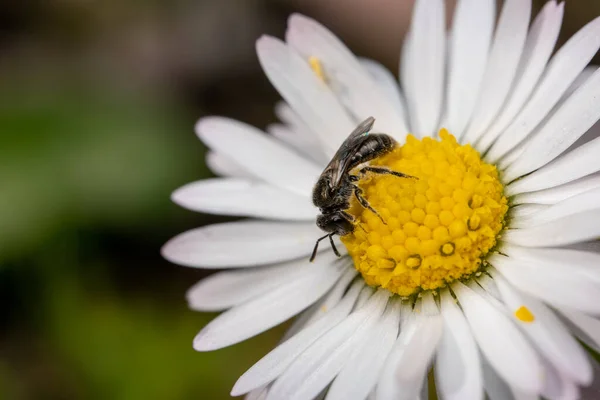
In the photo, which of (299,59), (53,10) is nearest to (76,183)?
(53,10)

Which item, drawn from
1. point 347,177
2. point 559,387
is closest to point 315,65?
point 347,177

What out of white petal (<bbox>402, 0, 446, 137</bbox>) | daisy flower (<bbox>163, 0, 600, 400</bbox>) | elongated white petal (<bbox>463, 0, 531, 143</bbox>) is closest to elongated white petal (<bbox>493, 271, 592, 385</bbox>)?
daisy flower (<bbox>163, 0, 600, 400</bbox>)

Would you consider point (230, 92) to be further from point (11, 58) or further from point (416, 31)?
point (416, 31)

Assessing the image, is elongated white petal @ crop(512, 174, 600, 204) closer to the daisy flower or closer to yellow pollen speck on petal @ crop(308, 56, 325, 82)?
the daisy flower

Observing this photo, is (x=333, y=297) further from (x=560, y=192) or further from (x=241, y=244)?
(x=560, y=192)

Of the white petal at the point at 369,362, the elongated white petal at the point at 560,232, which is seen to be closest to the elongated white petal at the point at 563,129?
the elongated white petal at the point at 560,232

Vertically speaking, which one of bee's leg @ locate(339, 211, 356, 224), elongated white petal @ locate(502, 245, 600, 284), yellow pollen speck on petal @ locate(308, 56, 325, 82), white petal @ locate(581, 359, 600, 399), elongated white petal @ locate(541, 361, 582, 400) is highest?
yellow pollen speck on petal @ locate(308, 56, 325, 82)

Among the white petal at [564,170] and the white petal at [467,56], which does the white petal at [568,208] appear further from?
the white petal at [467,56]

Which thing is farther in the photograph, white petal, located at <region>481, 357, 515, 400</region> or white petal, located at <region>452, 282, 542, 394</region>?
white petal, located at <region>481, 357, 515, 400</region>
